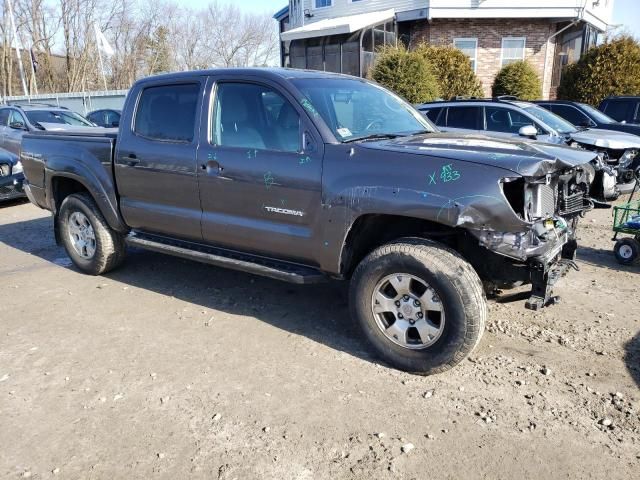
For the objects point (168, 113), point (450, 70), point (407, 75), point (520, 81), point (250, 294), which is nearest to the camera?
point (168, 113)

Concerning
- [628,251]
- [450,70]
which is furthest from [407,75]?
[628,251]

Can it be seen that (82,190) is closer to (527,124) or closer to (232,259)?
(232,259)

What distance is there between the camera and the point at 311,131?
147 inches

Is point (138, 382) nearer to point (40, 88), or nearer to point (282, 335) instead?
point (282, 335)

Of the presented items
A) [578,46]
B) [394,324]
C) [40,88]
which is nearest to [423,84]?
[578,46]

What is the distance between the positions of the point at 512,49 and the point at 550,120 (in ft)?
46.1

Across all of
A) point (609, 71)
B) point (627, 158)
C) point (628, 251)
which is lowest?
point (628, 251)

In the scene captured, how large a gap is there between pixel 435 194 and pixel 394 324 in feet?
3.09

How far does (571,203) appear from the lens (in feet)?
12.4

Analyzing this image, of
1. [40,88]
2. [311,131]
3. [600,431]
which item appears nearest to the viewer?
[600,431]

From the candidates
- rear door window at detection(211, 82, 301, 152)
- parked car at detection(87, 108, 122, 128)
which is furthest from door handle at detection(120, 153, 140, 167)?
parked car at detection(87, 108, 122, 128)

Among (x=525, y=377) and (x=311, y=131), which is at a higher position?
(x=311, y=131)

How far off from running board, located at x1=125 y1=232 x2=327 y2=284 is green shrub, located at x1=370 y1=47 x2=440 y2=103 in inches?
480

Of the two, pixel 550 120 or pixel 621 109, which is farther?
pixel 621 109
